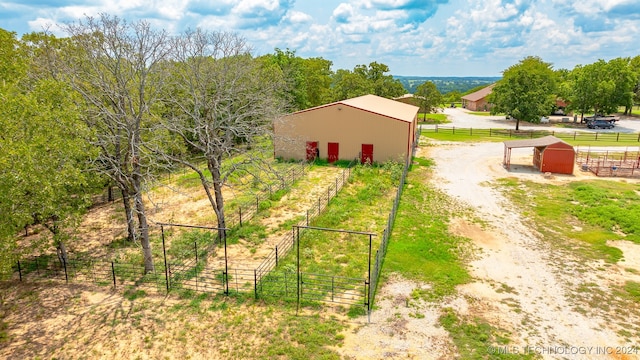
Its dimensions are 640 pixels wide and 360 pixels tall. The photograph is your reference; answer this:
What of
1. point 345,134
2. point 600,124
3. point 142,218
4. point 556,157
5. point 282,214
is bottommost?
point 282,214

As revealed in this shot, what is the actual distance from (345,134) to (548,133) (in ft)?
102

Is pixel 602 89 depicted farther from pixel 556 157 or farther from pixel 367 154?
pixel 367 154

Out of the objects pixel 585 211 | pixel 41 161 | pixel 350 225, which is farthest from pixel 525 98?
pixel 41 161

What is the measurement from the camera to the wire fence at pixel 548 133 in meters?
45.8

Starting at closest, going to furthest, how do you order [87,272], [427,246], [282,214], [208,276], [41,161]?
[41,161]
[208,276]
[87,272]
[427,246]
[282,214]

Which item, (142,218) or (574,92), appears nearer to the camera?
(142,218)

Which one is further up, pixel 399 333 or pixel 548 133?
pixel 548 133

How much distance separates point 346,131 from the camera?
32812mm

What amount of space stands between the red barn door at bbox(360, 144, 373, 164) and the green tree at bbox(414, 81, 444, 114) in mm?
34480

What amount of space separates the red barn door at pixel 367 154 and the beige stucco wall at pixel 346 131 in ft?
0.84

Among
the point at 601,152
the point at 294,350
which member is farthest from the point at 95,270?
the point at 601,152

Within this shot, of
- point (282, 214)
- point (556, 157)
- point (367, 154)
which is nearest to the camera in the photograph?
point (282, 214)

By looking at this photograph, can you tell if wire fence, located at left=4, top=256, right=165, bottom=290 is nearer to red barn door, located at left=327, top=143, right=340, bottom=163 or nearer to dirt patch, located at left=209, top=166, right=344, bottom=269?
dirt patch, located at left=209, top=166, right=344, bottom=269

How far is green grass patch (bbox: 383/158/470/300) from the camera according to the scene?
1515 centimetres
